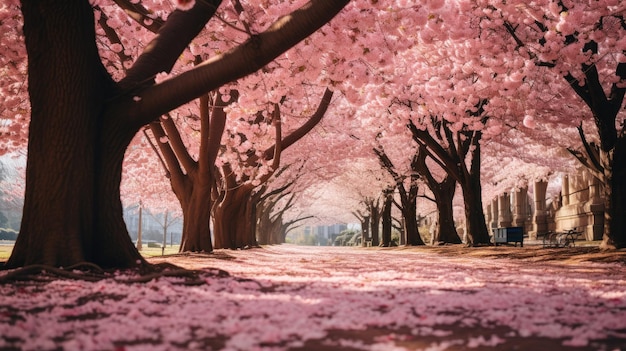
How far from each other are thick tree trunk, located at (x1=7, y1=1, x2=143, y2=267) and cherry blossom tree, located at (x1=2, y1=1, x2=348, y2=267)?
1 centimetres

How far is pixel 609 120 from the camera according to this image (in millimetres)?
14656

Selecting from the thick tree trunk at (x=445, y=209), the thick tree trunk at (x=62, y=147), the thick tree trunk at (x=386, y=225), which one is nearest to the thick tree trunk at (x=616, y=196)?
the thick tree trunk at (x=62, y=147)

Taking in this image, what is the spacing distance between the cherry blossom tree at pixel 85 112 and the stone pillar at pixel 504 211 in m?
43.0

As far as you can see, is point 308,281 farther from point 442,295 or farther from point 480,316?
point 480,316

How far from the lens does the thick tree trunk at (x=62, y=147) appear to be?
298 inches

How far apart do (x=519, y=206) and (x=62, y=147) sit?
41.7m

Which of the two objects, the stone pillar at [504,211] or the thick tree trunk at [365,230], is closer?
the stone pillar at [504,211]

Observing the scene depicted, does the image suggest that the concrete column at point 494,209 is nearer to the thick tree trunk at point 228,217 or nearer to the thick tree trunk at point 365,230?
the thick tree trunk at point 365,230

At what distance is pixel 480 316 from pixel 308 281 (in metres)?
3.39

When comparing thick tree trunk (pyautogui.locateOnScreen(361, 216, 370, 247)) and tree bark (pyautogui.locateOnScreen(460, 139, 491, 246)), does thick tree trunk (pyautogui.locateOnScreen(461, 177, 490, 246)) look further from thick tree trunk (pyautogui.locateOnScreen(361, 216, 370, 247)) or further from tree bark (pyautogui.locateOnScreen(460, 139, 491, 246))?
thick tree trunk (pyautogui.locateOnScreen(361, 216, 370, 247))

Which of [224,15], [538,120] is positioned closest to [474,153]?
[538,120]

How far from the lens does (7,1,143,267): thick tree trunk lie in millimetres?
7578

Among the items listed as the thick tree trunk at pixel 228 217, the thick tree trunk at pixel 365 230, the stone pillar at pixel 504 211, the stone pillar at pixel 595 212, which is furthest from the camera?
the thick tree trunk at pixel 365 230

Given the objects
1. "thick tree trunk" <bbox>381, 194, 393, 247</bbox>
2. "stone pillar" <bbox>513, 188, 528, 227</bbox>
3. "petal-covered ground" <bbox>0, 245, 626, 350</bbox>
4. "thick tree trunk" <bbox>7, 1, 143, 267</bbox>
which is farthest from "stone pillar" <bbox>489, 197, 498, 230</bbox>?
"thick tree trunk" <bbox>7, 1, 143, 267</bbox>
